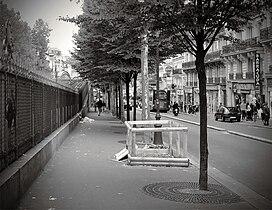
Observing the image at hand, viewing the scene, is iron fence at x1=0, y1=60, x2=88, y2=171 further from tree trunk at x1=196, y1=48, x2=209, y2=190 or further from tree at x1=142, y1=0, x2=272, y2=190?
tree trunk at x1=196, y1=48, x2=209, y2=190

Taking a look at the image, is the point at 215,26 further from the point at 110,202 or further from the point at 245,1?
the point at 110,202

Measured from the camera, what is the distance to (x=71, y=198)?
715 cm

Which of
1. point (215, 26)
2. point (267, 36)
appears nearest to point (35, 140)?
point (215, 26)

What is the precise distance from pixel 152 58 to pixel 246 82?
1100 inches

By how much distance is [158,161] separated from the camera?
1102 cm

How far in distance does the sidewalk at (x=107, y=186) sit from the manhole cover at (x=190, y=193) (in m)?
0.02

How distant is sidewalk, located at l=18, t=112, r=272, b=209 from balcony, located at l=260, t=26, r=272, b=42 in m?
30.9

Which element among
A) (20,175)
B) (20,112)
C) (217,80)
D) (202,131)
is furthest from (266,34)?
(20,175)

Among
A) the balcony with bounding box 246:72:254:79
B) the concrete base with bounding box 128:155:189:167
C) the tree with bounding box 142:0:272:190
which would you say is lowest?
the concrete base with bounding box 128:155:189:167

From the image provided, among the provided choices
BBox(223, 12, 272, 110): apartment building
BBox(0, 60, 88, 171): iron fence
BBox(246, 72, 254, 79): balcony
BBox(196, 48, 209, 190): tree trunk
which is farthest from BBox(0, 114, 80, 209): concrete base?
BBox(246, 72, 254, 79): balcony

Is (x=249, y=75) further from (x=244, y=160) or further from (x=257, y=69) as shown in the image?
(x=244, y=160)

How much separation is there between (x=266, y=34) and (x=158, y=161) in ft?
106

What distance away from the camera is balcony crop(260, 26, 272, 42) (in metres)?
39.3

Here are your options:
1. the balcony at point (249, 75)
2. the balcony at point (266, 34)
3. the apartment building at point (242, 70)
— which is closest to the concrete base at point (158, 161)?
the apartment building at point (242, 70)
